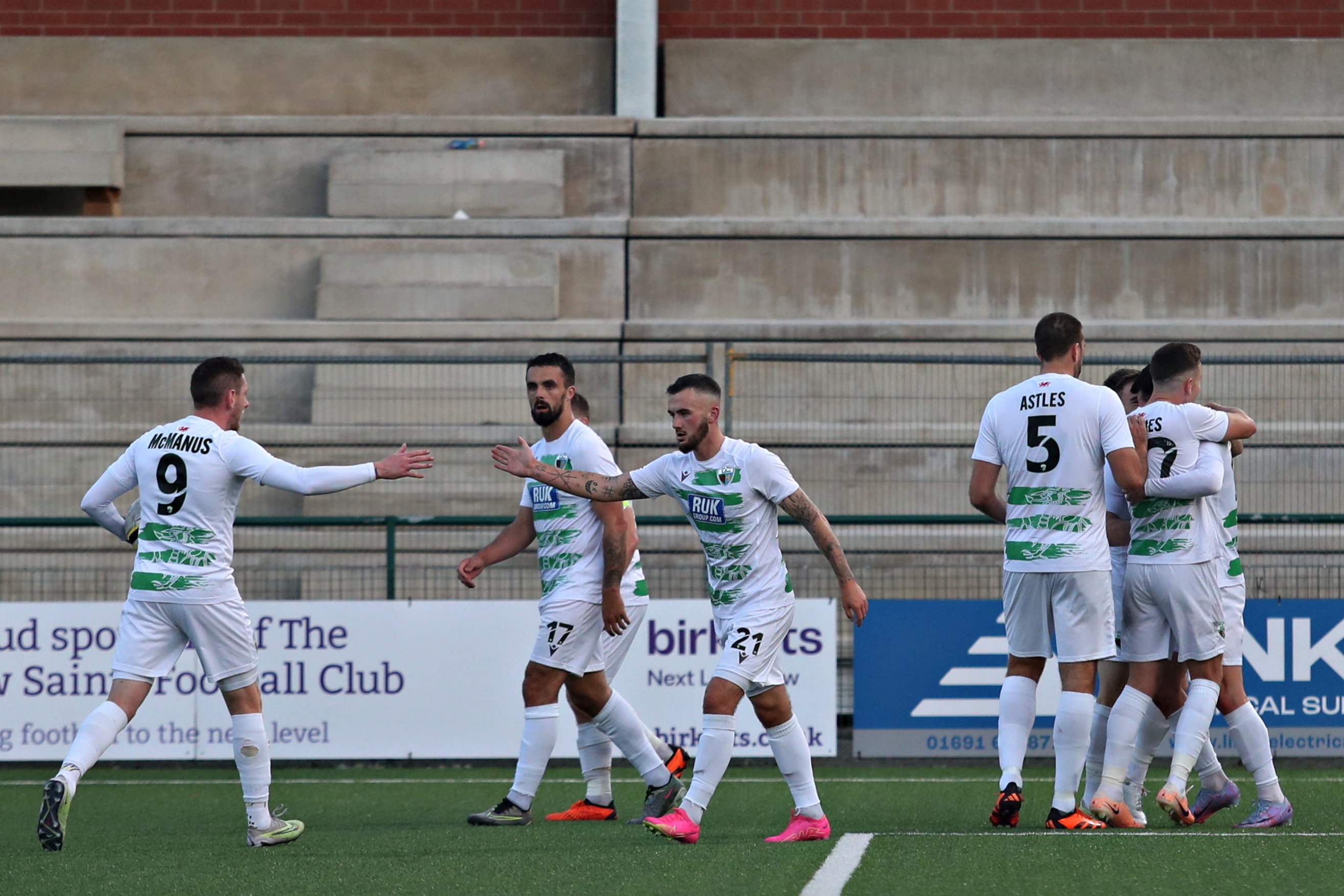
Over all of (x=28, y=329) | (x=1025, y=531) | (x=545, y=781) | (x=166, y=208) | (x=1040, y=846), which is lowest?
(x=545, y=781)

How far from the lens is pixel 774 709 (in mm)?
6766

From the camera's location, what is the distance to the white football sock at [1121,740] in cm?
701

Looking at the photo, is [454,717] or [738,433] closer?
[454,717]

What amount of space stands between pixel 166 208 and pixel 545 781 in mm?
9147

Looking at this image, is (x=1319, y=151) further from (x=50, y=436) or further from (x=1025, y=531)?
(x=50, y=436)

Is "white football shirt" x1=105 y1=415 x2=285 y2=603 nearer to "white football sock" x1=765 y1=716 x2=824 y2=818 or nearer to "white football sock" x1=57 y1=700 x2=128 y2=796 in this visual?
"white football sock" x1=57 y1=700 x2=128 y2=796

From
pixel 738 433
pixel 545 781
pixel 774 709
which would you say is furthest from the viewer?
pixel 738 433

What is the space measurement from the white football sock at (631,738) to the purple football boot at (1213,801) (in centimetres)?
253

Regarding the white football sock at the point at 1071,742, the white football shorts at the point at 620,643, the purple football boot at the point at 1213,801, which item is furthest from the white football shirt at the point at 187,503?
the purple football boot at the point at 1213,801

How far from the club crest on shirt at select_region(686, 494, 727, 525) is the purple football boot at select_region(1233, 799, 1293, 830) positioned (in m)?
2.79

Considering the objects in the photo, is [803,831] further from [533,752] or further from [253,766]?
[253,766]

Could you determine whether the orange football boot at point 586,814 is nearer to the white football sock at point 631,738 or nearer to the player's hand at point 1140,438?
the white football sock at point 631,738

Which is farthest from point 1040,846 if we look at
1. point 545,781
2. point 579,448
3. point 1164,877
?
point 545,781

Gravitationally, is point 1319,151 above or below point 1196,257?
above
